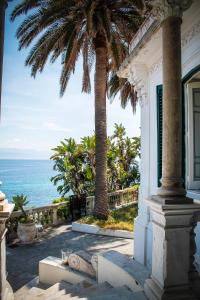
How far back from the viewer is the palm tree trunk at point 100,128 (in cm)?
1413

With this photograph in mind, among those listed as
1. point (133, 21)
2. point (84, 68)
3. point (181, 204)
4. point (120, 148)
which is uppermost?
point (133, 21)

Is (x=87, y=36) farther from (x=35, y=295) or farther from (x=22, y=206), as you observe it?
(x=35, y=295)

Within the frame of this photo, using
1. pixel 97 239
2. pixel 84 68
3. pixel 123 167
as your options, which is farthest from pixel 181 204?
pixel 123 167

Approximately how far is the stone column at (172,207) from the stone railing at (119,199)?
41.2ft

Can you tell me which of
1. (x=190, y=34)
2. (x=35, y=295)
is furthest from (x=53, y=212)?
(x=190, y=34)

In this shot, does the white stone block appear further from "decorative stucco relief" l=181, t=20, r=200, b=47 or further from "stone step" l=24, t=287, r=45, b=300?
"decorative stucco relief" l=181, t=20, r=200, b=47

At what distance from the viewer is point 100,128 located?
14.4 metres

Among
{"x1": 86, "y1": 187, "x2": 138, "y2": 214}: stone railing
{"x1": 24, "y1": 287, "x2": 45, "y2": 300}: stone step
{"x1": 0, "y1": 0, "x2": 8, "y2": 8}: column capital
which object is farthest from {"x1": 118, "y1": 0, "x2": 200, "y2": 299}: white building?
{"x1": 86, "y1": 187, "x2": 138, "y2": 214}: stone railing

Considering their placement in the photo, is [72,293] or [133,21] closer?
[72,293]

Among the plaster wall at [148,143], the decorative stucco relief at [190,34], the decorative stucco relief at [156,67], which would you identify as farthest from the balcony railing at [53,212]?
the decorative stucco relief at [190,34]

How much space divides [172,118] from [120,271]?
3.23 meters

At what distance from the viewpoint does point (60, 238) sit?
1190 cm

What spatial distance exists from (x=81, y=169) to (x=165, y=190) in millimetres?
15173

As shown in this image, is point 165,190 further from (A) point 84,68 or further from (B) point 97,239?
(A) point 84,68
